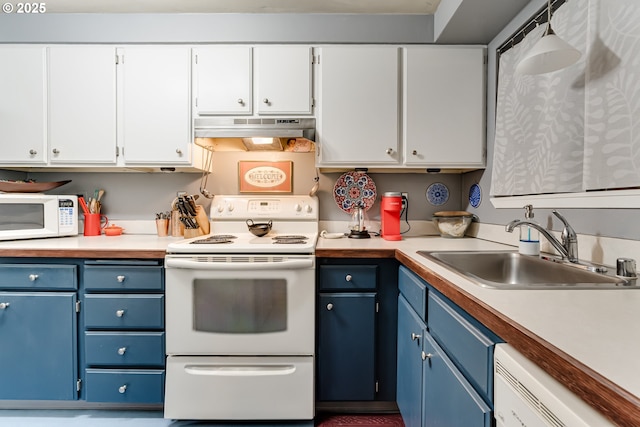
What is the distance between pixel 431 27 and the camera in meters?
2.00

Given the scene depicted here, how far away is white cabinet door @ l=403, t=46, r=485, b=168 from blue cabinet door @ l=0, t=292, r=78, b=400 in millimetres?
2180

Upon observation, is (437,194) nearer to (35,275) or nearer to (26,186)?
(35,275)

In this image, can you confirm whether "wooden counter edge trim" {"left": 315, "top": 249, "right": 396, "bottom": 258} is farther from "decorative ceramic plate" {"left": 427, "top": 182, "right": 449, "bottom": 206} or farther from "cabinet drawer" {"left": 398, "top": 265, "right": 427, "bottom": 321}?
"decorative ceramic plate" {"left": 427, "top": 182, "right": 449, "bottom": 206}

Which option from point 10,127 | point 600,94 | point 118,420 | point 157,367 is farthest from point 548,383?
point 10,127

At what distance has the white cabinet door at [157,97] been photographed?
2.00 m

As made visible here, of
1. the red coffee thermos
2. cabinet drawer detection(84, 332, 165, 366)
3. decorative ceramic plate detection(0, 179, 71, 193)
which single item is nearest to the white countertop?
the red coffee thermos

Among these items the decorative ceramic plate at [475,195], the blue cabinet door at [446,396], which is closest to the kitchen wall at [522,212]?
the decorative ceramic plate at [475,195]

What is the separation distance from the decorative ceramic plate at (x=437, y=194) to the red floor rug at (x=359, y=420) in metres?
1.37

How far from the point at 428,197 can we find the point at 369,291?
3.21 feet

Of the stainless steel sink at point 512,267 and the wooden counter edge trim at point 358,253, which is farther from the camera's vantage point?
the wooden counter edge trim at point 358,253

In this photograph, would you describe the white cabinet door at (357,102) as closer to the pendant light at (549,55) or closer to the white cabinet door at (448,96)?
the white cabinet door at (448,96)

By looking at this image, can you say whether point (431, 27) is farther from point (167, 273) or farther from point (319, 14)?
point (167, 273)

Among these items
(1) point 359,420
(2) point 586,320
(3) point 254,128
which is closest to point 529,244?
(2) point 586,320

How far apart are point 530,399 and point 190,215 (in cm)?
200
